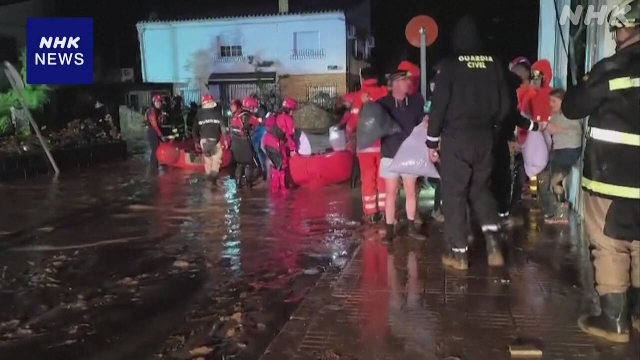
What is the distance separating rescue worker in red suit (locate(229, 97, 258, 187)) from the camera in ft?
40.1

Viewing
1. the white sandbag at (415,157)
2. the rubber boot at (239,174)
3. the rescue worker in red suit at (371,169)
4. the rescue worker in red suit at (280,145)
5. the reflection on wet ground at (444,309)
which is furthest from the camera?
the rubber boot at (239,174)

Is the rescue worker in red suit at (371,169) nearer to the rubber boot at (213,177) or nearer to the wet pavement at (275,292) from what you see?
the wet pavement at (275,292)

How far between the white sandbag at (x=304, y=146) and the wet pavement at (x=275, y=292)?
2.39 meters

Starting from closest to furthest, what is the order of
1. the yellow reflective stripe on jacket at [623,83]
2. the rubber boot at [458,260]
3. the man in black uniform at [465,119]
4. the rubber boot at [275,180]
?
the yellow reflective stripe on jacket at [623,83], the man in black uniform at [465,119], the rubber boot at [458,260], the rubber boot at [275,180]

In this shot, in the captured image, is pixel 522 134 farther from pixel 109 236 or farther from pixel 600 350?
pixel 109 236

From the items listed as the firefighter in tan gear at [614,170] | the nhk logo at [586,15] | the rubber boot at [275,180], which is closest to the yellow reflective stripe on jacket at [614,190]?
the firefighter in tan gear at [614,170]

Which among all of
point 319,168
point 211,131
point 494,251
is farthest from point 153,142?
point 494,251

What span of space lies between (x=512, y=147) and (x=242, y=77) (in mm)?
21081

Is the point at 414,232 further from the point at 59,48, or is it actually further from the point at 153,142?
the point at 59,48

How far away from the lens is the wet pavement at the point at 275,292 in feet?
15.2

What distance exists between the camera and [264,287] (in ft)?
20.1

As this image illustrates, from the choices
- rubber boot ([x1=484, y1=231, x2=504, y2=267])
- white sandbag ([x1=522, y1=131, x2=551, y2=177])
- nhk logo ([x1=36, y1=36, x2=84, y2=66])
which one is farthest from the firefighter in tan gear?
nhk logo ([x1=36, y1=36, x2=84, y2=66])

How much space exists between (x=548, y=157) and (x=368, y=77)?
97.9 inches

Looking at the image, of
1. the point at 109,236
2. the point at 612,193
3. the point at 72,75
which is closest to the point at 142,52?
the point at 72,75
